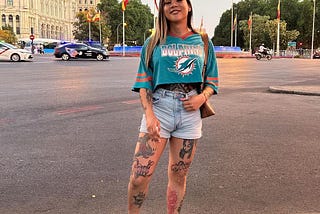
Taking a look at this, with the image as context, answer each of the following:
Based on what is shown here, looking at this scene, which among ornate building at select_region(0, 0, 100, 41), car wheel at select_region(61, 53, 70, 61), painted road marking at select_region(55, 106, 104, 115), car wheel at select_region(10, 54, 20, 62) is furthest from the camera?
ornate building at select_region(0, 0, 100, 41)

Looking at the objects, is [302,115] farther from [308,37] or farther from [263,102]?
[308,37]

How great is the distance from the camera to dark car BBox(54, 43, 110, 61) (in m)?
35.8

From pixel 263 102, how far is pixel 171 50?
812cm

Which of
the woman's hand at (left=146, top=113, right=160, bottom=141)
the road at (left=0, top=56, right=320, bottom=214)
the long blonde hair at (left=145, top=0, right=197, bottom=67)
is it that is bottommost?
the road at (left=0, top=56, right=320, bottom=214)

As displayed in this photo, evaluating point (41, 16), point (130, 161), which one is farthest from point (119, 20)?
point (130, 161)

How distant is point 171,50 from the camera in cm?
272

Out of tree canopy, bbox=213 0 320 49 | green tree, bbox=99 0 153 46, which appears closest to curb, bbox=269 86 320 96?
tree canopy, bbox=213 0 320 49

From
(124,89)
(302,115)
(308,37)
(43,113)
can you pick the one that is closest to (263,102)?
Answer: (302,115)

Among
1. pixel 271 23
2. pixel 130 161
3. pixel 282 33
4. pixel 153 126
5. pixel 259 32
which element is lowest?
pixel 130 161

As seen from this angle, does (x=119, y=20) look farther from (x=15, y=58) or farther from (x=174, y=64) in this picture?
(x=174, y=64)

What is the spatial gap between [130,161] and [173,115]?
240 centimetres

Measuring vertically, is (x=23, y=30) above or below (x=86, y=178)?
above

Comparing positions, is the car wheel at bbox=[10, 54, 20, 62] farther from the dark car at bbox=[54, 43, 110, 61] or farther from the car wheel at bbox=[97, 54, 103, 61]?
the car wheel at bbox=[97, 54, 103, 61]

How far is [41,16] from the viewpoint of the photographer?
456 ft
